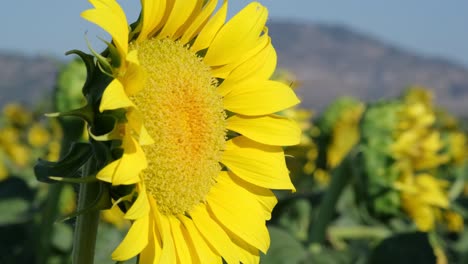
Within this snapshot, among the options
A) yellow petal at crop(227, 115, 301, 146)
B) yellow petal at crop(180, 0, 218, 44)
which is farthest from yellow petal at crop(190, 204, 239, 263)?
yellow petal at crop(180, 0, 218, 44)

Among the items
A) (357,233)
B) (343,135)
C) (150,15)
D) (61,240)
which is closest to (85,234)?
(150,15)

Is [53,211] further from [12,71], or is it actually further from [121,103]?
[12,71]

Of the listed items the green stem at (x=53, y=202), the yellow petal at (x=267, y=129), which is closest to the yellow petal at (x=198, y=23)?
the yellow petal at (x=267, y=129)

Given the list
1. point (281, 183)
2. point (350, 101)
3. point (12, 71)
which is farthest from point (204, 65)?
point (12, 71)

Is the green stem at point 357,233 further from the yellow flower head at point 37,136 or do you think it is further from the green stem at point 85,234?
the yellow flower head at point 37,136

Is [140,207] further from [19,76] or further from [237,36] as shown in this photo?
[19,76]

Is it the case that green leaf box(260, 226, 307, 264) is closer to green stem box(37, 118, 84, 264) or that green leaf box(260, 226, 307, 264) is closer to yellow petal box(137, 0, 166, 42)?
green stem box(37, 118, 84, 264)
